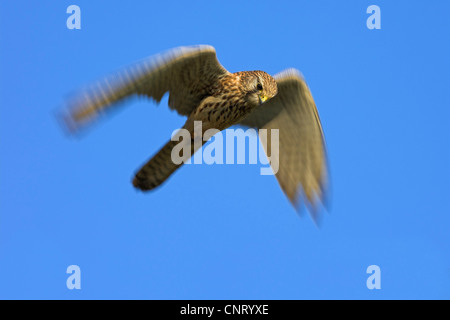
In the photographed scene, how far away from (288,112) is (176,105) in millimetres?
1801

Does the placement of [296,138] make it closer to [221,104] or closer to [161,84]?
[221,104]

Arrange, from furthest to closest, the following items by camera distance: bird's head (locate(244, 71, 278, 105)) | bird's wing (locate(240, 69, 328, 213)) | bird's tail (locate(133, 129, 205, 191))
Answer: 1. bird's wing (locate(240, 69, 328, 213))
2. bird's head (locate(244, 71, 278, 105))
3. bird's tail (locate(133, 129, 205, 191))

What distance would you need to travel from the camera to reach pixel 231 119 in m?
8.56

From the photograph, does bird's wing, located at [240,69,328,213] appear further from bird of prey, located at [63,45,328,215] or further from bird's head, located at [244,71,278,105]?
bird's head, located at [244,71,278,105]

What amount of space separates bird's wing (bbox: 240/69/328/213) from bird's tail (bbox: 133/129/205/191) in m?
1.54

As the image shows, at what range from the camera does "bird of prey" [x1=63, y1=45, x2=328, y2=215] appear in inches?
279

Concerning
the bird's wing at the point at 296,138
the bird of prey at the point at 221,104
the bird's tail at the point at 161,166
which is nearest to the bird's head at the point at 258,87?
the bird of prey at the point at 221,104

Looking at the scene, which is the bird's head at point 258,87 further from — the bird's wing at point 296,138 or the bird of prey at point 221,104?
the bird's wing at point 296,138

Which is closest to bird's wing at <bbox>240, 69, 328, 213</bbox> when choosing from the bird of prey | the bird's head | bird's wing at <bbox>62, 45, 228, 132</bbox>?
the bird of prey

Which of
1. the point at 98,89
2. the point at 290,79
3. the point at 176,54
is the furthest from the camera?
the point at 290,79

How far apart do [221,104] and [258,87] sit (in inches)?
20.9

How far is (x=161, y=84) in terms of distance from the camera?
788 centimetres
